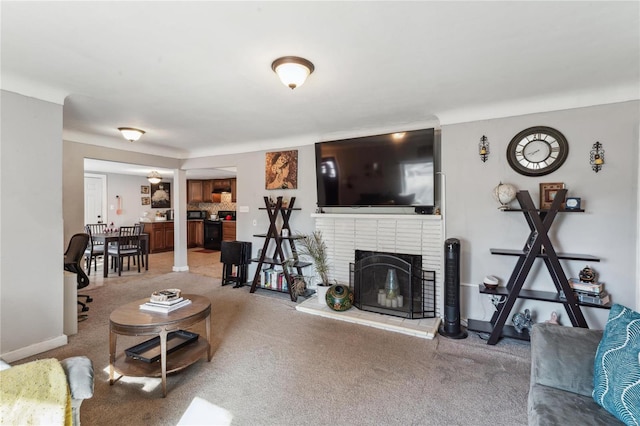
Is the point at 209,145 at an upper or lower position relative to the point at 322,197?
upper

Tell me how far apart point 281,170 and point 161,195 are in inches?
231

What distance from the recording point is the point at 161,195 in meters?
9.01

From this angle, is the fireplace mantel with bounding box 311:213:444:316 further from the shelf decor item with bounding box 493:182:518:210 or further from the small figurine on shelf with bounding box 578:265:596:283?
the small figurine on shelf with bounding box 578:265:596:283

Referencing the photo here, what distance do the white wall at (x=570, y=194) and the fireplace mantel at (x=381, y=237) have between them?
242mm

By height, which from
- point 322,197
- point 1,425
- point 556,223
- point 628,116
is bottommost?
point 1,425

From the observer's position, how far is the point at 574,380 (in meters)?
1.50

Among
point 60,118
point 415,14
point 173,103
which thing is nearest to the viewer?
point 415,14

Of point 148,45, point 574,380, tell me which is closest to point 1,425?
point 148,45

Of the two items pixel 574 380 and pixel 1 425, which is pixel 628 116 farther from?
pixel 1 425

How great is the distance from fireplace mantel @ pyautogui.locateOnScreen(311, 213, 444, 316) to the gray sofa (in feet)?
6.07

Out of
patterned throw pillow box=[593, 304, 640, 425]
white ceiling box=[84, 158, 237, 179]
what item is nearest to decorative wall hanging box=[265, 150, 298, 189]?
white ceiling box=[84, 158, 237, 179]

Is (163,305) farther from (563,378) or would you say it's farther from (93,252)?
(93,252)

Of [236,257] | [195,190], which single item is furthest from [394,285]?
[195,190]

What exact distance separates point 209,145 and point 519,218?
4.68 m
